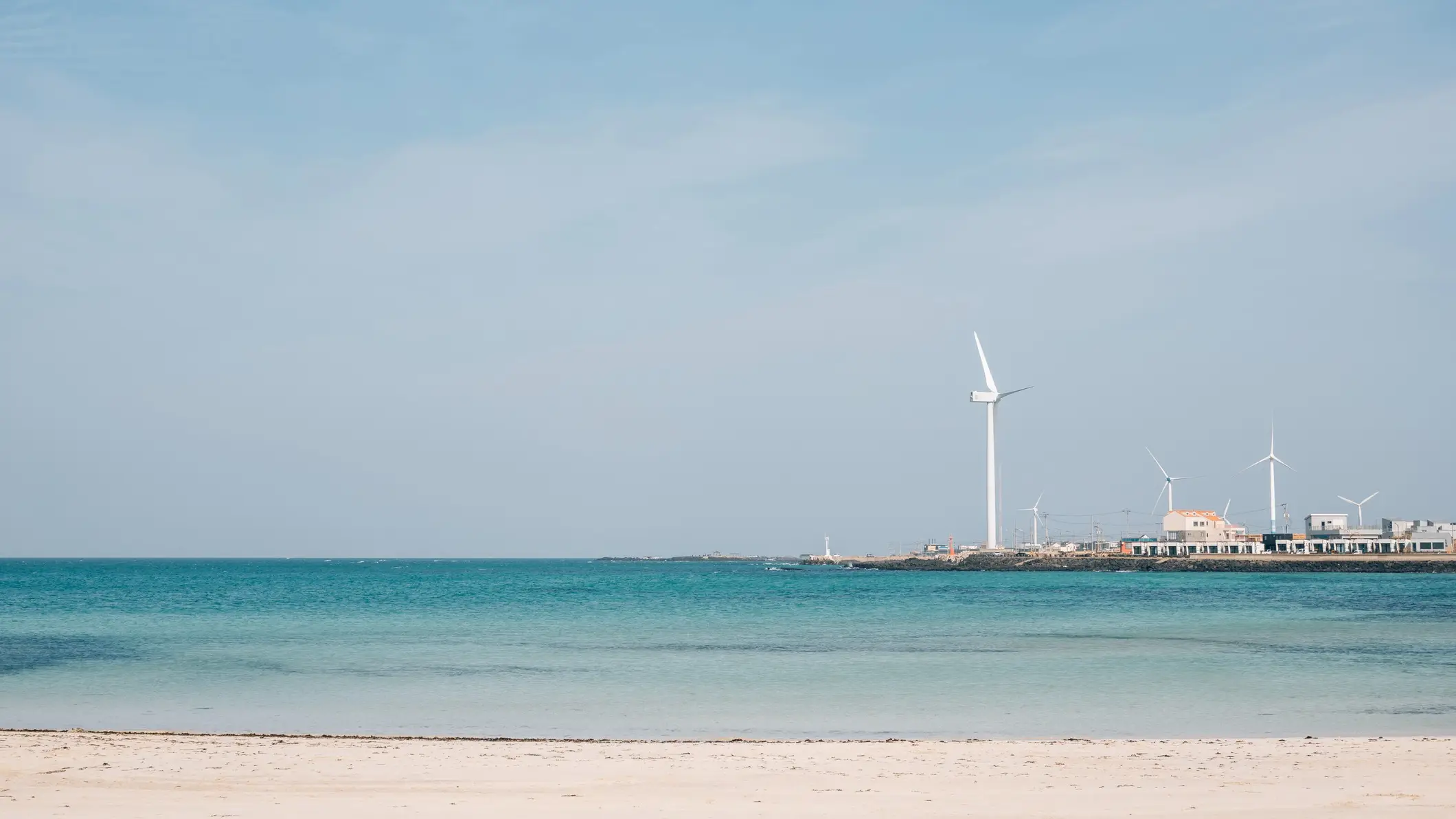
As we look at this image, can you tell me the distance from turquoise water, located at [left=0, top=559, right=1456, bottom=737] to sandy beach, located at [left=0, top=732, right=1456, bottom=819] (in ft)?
7.00

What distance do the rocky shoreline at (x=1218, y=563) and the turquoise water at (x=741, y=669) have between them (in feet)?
221

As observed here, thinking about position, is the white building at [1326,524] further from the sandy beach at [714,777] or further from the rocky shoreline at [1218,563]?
the sandy beach at [714,777]

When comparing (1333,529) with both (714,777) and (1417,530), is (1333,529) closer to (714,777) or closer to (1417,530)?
(1417,530)

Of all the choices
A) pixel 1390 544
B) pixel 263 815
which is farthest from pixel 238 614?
pixel 1390 544

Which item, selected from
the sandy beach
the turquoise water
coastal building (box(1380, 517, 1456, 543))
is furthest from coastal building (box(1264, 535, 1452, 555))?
the sandy beach

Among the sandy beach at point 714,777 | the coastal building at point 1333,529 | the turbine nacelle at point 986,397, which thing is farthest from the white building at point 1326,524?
the sandy beach at point 714,777

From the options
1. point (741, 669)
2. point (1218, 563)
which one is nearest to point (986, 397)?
point (1218, 563)

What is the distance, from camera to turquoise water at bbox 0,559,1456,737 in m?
19.5

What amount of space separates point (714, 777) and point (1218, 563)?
121m

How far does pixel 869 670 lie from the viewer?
86.9 feet

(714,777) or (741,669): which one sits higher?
(714,777)

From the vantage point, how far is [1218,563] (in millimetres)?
122125

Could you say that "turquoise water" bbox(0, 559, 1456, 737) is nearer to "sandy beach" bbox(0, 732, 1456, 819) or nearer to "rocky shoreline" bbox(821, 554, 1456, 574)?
"sandy beach" bbox(0, 732, 1456, 819)

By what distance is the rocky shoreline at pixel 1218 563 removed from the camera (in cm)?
11412
